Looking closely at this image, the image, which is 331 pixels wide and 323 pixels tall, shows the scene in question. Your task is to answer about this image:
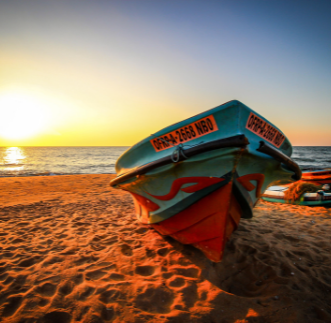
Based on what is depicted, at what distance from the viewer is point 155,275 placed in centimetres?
266

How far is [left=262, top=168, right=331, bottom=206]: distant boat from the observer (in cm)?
611

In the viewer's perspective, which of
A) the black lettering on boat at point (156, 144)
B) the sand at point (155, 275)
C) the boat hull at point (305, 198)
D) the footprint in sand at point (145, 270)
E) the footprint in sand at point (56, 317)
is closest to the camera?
the footprint in sand at point (56, 317)

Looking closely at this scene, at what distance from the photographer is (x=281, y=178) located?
3508 mm

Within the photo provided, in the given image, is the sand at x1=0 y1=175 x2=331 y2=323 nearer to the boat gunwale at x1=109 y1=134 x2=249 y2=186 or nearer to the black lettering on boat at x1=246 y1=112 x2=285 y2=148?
the boat gunwale at x1=109 y1=134 x2=249 y2=186

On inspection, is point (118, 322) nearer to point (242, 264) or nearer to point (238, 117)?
point (242, 264)

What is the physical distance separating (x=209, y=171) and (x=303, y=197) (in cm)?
551

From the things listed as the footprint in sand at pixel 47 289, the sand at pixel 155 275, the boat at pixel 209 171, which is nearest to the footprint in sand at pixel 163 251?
the sand at pixel 155 275

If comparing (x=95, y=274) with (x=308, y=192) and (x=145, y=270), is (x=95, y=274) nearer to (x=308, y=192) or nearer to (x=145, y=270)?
(x=145, y=270)

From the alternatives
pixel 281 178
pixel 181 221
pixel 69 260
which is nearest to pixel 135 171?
pixel 181 221

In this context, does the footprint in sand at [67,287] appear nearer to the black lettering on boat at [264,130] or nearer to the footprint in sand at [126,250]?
the footprint in sand at [126,250]

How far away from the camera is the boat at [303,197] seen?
19.8 feet

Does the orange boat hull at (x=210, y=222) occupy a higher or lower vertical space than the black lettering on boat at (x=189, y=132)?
lower

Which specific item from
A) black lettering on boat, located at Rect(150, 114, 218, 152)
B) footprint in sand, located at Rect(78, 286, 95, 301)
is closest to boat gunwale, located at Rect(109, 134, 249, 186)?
black lettering on boat, located at Rect(150, 114, 218, 152)

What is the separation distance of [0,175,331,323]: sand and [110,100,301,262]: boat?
1.39 feet
